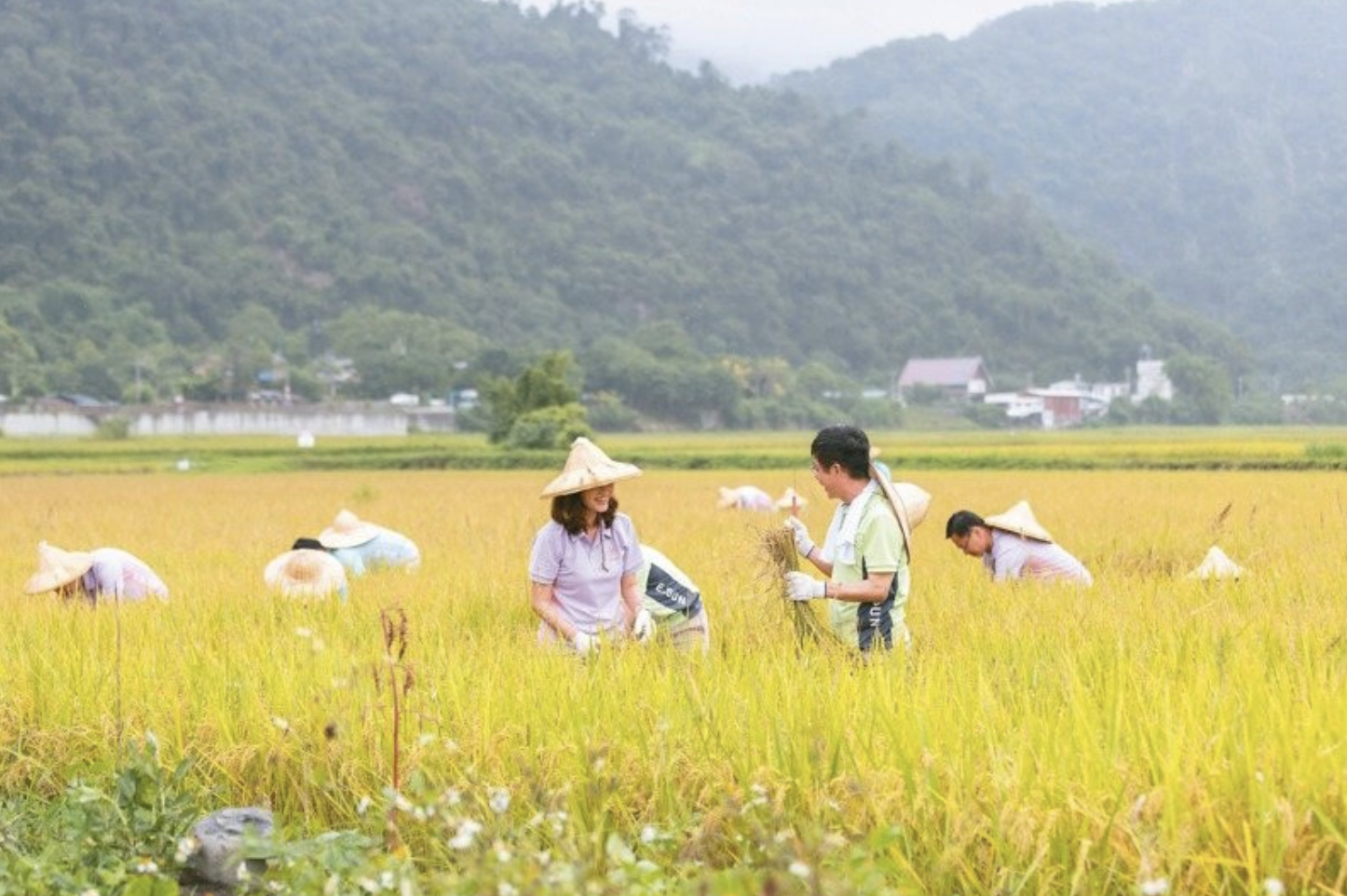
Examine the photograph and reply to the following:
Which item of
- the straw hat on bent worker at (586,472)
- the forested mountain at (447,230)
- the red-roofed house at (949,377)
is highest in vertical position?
the forested mountain at (447,230)

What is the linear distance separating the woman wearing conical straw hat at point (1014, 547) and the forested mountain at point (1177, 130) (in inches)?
3914

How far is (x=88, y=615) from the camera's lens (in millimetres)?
5684

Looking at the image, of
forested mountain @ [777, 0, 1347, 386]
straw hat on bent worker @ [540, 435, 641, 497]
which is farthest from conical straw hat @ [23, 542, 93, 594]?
forested mountain @ [777, 0, 1347, 386]

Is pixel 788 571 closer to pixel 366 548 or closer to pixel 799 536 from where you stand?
pixel 799 536

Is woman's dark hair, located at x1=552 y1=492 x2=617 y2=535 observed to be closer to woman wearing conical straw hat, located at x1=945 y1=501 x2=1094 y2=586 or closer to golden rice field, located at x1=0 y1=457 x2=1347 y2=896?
golden rice field, located at x1=0 y1=457 x2=1347 y2=896

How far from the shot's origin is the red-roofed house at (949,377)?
84750 mm

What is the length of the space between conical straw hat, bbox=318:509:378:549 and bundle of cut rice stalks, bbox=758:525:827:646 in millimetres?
3923

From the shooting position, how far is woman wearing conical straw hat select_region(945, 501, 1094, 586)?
6.79 metres

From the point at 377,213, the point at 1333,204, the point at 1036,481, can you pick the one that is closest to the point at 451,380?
the point at 377,213

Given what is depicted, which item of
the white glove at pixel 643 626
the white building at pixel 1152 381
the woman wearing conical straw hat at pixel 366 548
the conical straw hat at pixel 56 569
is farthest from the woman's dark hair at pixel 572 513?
the white building at pixel 1152 381

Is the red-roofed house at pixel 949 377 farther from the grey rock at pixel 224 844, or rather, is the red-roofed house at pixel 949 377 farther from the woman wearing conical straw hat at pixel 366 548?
the grey rock at pixel 224 844

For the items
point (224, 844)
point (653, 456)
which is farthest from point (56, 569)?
point (653, 456)

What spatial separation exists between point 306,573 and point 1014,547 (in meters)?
3.19

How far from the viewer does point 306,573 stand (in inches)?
272
